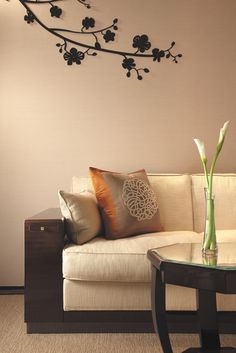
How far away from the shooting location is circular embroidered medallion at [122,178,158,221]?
3020 millimetres

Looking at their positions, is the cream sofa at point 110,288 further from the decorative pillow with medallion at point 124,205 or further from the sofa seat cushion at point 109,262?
the decorative pillow with medallion at point 124,205

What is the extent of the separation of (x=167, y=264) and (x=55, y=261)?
3.12ft

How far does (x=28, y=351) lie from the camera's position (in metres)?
2.48

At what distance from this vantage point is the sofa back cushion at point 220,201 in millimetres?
3350

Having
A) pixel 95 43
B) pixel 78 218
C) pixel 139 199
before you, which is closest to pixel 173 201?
pixel 139 199

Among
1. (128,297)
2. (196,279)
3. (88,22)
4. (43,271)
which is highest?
(88,22)

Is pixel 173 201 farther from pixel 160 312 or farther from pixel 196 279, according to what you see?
pixel 196 279

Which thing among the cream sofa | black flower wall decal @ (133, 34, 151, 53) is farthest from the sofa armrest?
black flower wall decal @ (133, 34, 151, 53)

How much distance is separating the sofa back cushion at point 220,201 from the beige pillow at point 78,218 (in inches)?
32.7

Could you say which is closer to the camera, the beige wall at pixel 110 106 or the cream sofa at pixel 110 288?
Answer: the cream sofa at pixel 110 288

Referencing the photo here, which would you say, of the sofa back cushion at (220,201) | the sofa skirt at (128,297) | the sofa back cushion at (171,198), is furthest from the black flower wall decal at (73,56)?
the sofa skirt at (128,297)

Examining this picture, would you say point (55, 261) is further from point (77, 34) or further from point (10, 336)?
point (77, 34)

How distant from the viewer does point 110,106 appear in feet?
12.3

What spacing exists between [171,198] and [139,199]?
41cm
